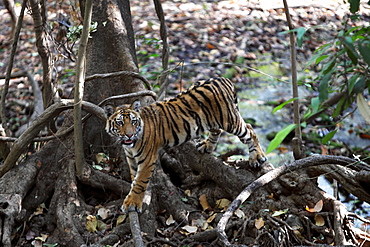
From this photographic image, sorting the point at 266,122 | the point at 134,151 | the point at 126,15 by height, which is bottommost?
the point at 266,122

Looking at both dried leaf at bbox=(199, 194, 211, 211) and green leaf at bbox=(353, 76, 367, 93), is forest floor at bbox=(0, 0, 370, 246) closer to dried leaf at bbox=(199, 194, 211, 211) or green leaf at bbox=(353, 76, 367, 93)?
dried leaf at bbox=(199, 194, 211, 211)

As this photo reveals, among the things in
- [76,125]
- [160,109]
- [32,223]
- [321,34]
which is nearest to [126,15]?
[160,109]

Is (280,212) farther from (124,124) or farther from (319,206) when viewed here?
(124,124)

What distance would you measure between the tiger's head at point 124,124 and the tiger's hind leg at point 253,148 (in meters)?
1.29

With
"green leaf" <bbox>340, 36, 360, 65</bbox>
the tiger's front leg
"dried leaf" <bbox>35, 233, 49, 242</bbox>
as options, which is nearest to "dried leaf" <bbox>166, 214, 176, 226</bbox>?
the tiger's front leg

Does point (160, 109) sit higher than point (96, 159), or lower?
higher

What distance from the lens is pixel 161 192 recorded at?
470 cm

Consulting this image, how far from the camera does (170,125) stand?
4.67 metres

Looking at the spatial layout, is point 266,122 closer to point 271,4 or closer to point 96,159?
point 96,159

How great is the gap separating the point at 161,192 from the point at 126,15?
2.41 metres

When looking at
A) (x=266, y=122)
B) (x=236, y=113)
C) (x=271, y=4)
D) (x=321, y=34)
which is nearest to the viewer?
(x=236, y=113)

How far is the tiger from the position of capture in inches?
168

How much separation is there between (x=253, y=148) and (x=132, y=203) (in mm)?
1490

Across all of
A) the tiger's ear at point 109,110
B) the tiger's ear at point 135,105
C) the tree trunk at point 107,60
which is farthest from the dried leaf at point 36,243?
the tiger's ear at point 135,105
